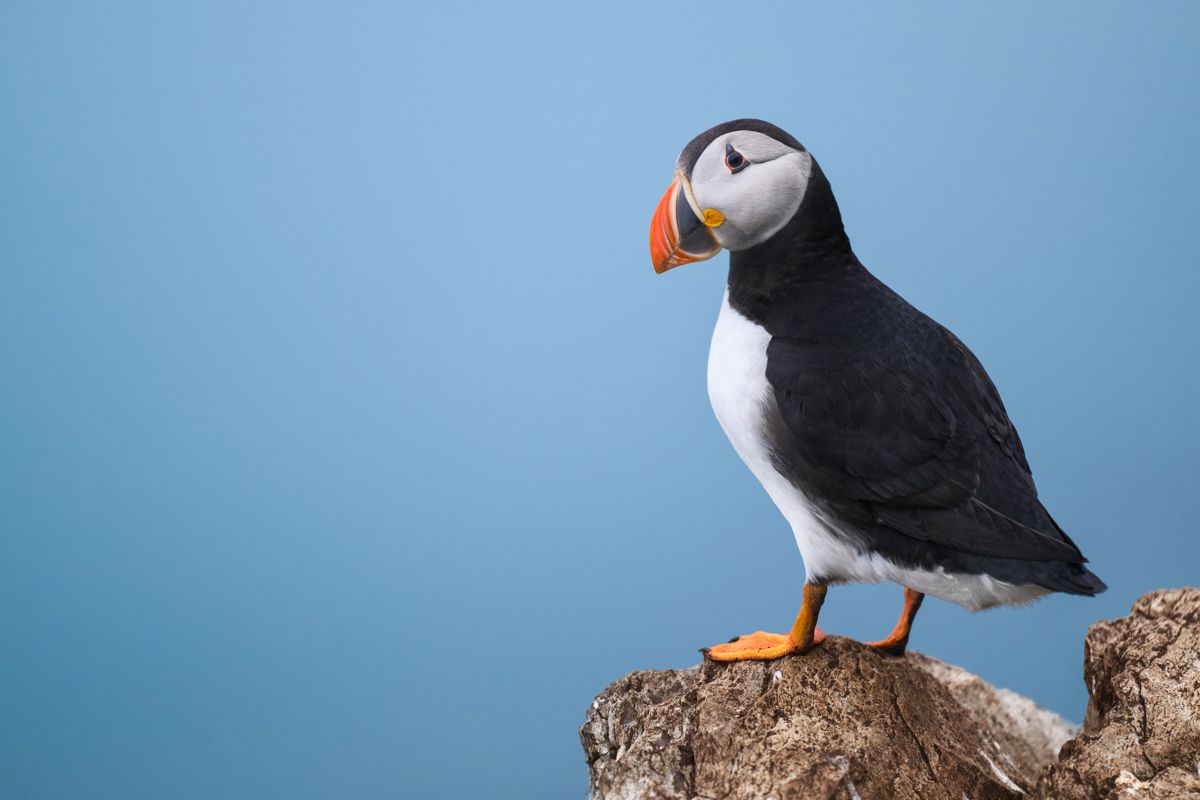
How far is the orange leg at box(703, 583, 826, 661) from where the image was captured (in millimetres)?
2891

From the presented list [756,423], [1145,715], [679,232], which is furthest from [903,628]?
[679,232]

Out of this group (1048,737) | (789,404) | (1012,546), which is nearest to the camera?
(1012,546)

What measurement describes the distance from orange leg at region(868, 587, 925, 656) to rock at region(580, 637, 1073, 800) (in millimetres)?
82

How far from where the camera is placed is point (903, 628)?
326 cm

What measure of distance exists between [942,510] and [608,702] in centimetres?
103

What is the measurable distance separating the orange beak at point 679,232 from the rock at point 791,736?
3.57ft

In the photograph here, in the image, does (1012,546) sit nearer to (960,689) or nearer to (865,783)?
(865,783)

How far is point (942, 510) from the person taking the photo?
2.58 metres

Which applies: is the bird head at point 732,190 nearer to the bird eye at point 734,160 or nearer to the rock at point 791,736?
the bird eye at point 734,160

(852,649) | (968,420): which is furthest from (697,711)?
(968,420)

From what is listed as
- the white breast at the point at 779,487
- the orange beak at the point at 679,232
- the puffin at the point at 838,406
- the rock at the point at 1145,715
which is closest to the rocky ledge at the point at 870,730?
the rock at the point at 1145,715

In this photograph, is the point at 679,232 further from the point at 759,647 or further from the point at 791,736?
the point at 791,736

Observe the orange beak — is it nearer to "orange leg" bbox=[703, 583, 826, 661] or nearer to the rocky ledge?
"orange leg" bbox=[703, 583, 826, 661]

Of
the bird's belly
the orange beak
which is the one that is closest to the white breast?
the bird's belly
